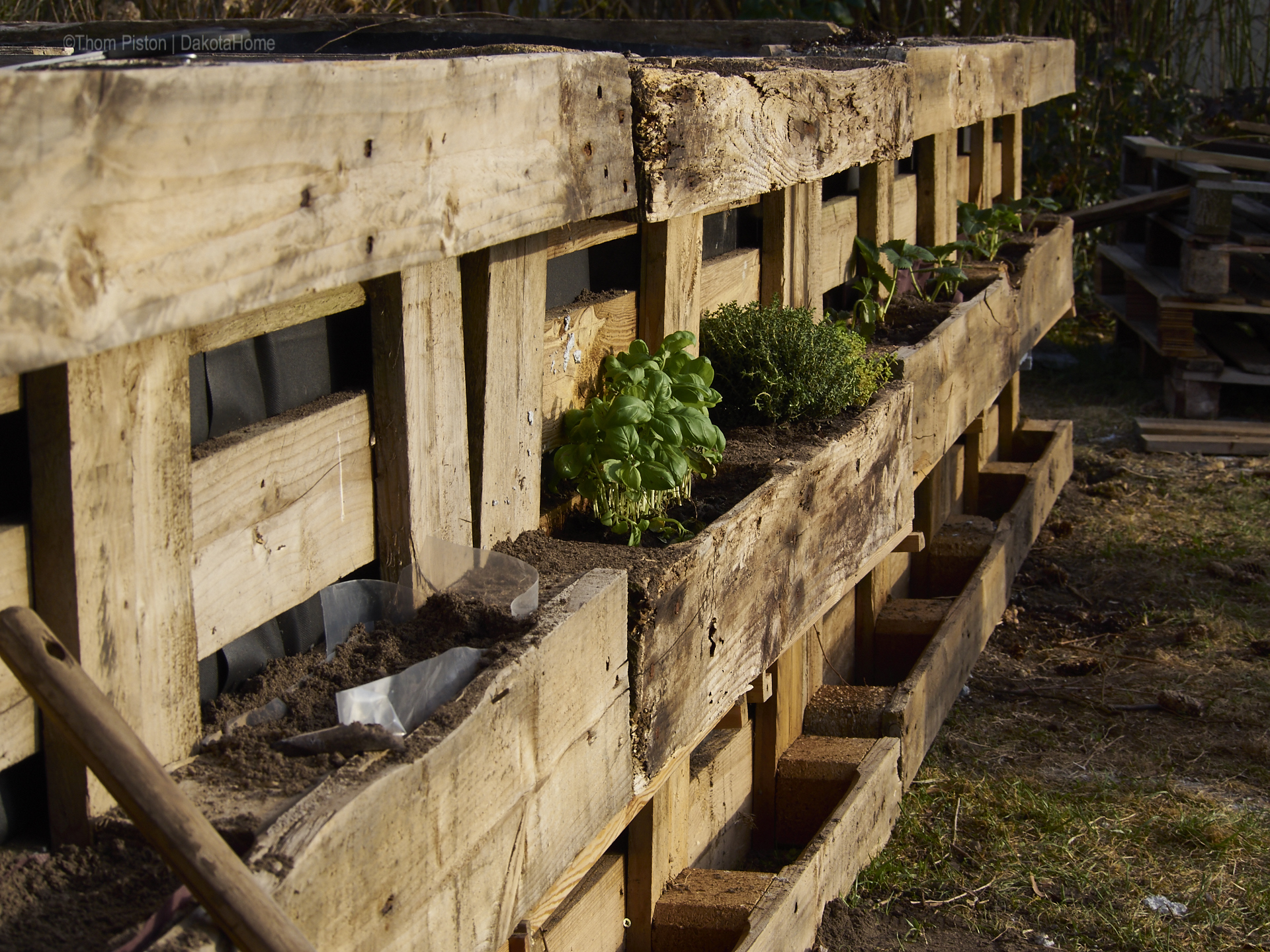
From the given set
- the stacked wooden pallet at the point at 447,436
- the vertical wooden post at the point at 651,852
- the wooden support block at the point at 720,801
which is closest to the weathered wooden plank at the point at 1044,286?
the stacked wooden pallet at the point at 447,436

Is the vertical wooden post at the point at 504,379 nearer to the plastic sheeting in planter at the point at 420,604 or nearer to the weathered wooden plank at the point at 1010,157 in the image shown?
the plastic sheeting in planter at the point at 420,604

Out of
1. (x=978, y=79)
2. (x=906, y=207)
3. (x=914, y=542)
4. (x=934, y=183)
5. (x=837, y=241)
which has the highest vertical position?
(x=978, y=79)

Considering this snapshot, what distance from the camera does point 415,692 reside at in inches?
70.8

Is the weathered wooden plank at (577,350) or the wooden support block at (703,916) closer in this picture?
the weathered wooden plank at (577,350)

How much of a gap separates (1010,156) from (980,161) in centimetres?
86

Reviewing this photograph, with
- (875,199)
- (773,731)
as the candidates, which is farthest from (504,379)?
(875,199)

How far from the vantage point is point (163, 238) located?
1.31 m

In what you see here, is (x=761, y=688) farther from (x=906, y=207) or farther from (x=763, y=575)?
(x=906, y=207)

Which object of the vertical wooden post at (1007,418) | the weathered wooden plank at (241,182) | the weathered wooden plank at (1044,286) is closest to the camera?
the weathered wooden plank at (241,182)

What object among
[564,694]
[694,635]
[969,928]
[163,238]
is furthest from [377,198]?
[969,928]

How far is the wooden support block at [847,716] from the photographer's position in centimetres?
417

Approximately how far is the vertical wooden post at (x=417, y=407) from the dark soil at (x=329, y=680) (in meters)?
0.15

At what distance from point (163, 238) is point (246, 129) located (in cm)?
18

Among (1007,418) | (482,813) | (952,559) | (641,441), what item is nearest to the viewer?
(482,813)
